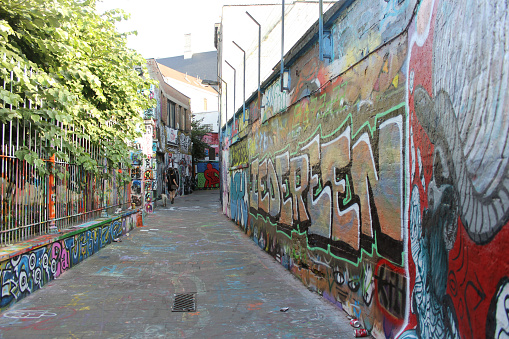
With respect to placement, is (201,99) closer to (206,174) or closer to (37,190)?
(206,174)

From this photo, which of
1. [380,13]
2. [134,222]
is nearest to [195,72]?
[134,222]

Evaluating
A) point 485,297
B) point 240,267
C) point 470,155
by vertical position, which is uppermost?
point 470,155

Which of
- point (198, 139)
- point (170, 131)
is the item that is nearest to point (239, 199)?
point (170, 131)

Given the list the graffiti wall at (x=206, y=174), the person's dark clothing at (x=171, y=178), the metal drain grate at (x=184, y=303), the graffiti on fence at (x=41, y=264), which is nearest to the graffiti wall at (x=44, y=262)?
the graffiti on fence at (x=41, y=264)

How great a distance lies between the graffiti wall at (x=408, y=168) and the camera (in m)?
2.20

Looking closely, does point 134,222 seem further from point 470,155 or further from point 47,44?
point 470,155

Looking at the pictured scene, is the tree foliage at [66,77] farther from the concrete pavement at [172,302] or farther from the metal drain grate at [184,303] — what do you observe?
the metal drain grate at [184,303]

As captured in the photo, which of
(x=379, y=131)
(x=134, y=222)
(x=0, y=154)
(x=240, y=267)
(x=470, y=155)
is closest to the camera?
(x=470, y=155)

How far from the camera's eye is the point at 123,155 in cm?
919

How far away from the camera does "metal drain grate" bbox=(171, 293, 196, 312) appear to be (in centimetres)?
471

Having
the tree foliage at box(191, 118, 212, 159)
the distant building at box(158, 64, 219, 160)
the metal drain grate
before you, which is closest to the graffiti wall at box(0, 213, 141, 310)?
the metal drain grate

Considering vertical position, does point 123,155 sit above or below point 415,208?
above

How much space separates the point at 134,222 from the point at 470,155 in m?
11.0

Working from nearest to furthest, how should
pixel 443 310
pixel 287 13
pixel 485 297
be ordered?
pixel 485 297 < pixel 443 310 < pixel 287 13
